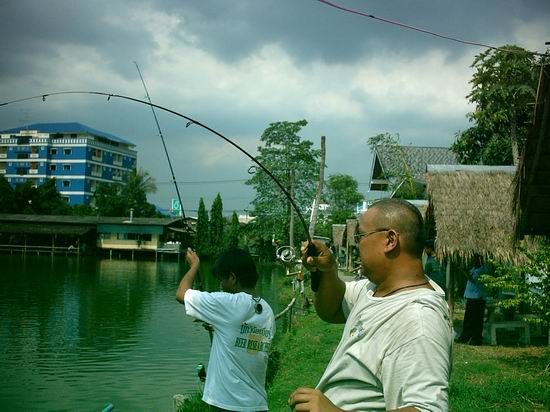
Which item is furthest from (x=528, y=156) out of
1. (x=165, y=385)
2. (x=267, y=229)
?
(x=267, y=229)

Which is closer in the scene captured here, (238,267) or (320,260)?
(320,260)

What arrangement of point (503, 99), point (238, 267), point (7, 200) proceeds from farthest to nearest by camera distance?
point (7, 200), point (503, 99), point (238, 267)

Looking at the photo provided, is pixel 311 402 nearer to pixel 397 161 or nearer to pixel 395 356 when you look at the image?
pixel 395 356

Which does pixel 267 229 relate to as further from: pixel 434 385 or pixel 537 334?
pixel 434 385

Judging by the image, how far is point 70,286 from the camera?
30328 millimetres

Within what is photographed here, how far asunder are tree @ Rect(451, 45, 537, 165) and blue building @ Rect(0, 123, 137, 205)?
221ft

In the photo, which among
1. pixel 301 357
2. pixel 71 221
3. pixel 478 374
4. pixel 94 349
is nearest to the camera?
pixel 478 374

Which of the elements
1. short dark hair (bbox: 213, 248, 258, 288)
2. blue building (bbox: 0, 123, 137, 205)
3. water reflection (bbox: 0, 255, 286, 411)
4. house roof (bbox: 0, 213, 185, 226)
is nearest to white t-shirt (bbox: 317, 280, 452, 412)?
short dark hair (bbox: 213, 248, 258, 288)

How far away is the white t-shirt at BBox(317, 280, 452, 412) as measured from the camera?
188cm

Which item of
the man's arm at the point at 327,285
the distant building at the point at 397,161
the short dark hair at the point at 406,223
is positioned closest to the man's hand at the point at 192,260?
the man's arm at the point at 327,285

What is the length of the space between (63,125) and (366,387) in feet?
317

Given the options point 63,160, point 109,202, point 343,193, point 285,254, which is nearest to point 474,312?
point 285,254

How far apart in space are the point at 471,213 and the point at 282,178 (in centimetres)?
3269

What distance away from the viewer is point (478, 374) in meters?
8.08
